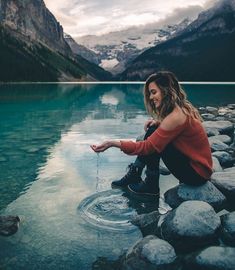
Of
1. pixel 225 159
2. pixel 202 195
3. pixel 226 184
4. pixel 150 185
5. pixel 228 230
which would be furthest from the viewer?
pixel 225 159

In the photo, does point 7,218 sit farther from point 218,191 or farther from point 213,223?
point 218,191

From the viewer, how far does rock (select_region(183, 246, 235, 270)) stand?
15.5 feet

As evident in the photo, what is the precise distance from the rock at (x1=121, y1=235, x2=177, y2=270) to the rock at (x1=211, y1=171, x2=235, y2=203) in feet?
9.25

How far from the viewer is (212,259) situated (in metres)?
4.86

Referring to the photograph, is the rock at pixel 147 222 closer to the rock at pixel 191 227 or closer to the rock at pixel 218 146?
the rock at pixel 191 227

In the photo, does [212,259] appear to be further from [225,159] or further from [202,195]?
[225,159]

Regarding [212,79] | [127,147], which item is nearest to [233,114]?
[127,147]

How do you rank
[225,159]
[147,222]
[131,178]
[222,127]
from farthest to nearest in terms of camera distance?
1. [222,127]
2. [225,159]
3. [131,178]
4. [147,222]

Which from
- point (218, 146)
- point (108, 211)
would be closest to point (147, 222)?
point (108, 211)

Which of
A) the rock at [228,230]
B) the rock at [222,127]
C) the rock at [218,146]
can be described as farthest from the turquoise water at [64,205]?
the rock at [222,127]

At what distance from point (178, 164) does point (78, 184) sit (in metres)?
2.96

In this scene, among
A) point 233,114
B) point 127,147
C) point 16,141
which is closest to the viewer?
point 127,147

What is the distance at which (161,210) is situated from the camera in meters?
7.18

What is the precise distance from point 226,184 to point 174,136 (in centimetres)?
208
